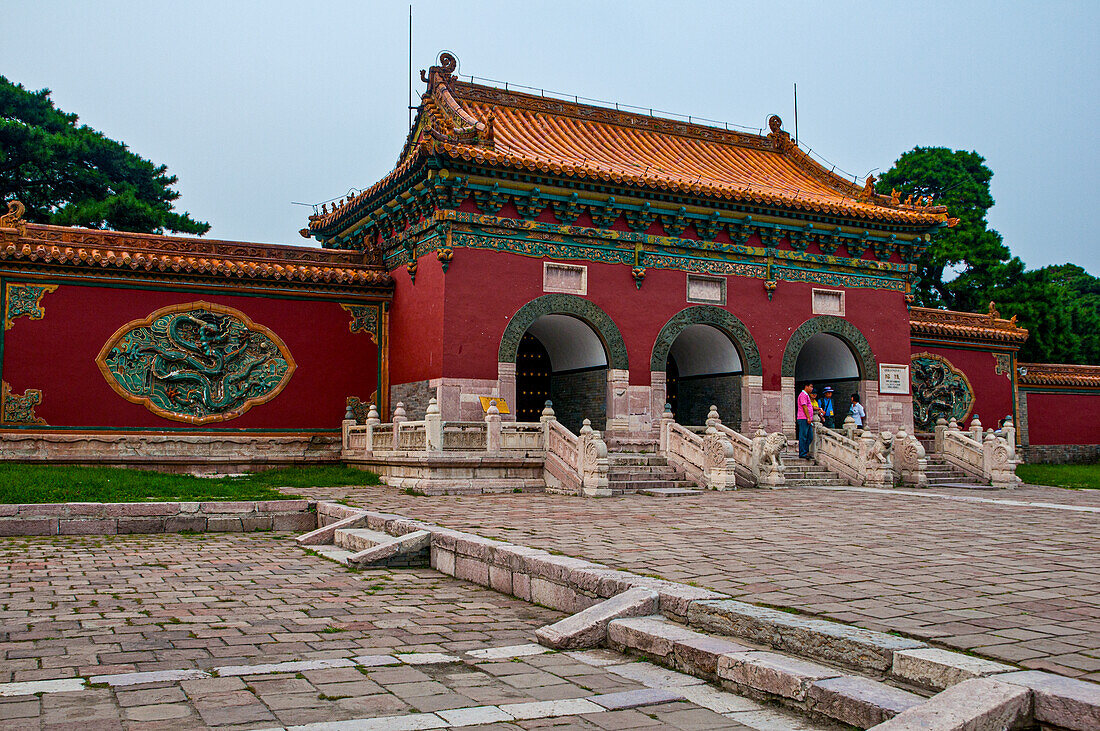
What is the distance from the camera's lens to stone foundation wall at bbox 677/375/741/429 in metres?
16.7

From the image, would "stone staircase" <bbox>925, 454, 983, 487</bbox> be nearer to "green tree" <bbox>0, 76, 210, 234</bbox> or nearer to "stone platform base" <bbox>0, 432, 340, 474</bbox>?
"stone platform base" <bbox>0, 432, 340, 474</bbox>

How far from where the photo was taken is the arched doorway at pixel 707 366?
15.9 m

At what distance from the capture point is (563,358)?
16.8m

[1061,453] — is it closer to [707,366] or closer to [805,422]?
[805,422]

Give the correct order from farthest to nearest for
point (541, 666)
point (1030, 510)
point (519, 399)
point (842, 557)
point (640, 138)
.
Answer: point (640, 138)
point (519, 399)
point (1030, 510)
point (842, 557)
point (541, 666)

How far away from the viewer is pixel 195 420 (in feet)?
48.0

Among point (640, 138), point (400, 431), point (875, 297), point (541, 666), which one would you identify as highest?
point (640, 138)

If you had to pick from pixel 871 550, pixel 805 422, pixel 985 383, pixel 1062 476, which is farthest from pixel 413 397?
pixel 985 383

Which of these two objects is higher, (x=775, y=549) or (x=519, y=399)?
(x=519, y=399)

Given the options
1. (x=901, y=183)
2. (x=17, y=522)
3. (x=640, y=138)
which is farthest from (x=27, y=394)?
(x=901, y=183)

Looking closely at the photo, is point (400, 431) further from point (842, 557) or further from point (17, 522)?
point (842, 557)

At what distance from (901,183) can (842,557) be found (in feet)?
87.2

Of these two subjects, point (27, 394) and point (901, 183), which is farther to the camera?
point (901, 183)

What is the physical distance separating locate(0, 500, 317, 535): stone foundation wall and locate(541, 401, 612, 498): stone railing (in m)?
3.65
